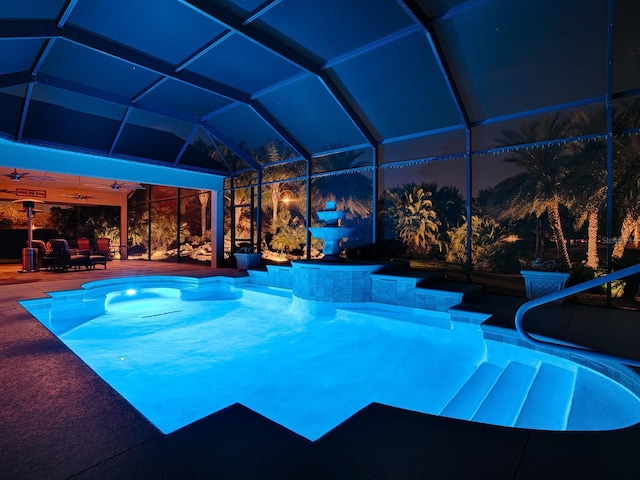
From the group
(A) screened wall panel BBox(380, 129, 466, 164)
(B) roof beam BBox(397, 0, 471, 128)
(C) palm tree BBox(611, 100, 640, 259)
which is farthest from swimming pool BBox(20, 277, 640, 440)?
(B) roof beam BBox(397, 0, 471, 128)

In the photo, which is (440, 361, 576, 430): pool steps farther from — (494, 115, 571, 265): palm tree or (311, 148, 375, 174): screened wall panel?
(311, 148, 375, 174): screened wall panel

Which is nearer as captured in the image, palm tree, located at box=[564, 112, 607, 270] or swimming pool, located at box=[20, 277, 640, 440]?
swimming pool, located at box=[20, 277, 640, 440]

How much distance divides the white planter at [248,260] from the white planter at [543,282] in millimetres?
7070

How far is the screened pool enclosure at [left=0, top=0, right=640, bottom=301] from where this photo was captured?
4.92 meters

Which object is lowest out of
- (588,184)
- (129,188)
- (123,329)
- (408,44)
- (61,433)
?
(123,329)

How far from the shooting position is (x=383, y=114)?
23.8 ft

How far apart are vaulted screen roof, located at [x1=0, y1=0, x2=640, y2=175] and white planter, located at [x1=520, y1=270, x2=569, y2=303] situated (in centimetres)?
285

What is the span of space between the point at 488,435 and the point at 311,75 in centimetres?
674

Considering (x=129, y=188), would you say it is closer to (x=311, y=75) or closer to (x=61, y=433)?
(x=311, y=75)

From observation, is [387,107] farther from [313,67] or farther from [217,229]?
[217,229]

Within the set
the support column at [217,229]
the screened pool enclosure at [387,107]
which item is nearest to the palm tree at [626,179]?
the screened pool enclosure at [387,107]

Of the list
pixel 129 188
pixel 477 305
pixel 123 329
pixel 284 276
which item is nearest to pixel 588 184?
pixel 477 305

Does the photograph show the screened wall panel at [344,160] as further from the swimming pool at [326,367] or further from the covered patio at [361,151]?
the swimming pool at [326,367]

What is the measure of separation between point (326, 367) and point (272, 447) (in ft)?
9.17
